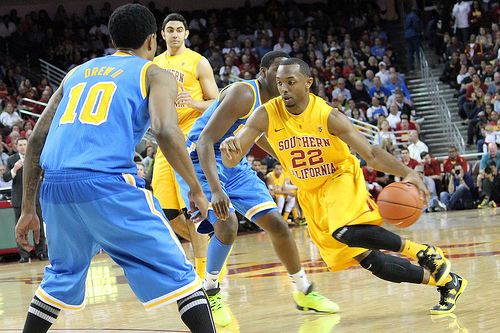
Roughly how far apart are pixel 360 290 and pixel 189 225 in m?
1.57

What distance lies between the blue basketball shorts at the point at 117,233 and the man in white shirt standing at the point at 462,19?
59.3 ft

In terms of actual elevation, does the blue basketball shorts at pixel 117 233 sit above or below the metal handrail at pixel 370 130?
above

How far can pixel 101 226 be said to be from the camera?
2707 millimetres

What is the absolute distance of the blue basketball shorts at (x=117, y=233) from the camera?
2674mm

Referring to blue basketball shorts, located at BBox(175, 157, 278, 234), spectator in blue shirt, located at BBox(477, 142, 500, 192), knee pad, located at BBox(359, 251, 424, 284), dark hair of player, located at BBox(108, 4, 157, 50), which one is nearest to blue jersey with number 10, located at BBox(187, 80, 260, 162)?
blue basketball shorts, located at BBox(175, 157, 278, 234)

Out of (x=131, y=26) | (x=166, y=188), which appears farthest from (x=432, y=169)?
(x=131, y=26)

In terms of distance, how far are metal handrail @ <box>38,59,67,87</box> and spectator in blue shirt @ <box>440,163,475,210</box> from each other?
11.0 meters

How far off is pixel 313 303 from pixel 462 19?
16.9 metres

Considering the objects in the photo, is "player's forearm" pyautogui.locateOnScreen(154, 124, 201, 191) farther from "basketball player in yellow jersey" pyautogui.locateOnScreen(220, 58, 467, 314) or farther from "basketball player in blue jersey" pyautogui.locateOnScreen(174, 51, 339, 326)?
"basketball player in blue jersey" pyautogui.locateOnScreen(174, 51, 339, 326)

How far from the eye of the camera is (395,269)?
3928 millimetres

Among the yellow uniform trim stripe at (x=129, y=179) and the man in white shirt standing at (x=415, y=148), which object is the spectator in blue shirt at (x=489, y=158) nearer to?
the man in white shirt standing at (x=415, y=148)

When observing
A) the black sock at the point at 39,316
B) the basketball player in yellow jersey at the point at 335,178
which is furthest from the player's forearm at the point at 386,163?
the black sock at the point at 39,316

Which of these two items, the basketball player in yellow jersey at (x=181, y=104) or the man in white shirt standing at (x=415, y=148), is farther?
the man in white shirt standing at (x=415, y=148)

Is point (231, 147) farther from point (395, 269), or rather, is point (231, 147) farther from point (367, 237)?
point (395, 269)
